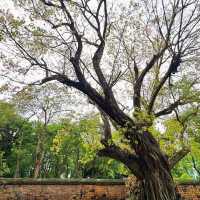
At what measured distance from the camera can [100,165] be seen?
2589cm

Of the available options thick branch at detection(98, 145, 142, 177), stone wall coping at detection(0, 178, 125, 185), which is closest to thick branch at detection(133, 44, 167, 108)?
thick branch at detection(98, 145, 142, 177)

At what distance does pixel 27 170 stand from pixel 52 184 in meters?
14.3

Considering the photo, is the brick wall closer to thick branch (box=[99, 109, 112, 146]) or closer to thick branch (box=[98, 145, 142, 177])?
thick branch (box=[98, 145, 142, 177])

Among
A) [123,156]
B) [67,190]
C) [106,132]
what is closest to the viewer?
Answer: [123,156]

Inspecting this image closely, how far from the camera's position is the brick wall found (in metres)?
13.2

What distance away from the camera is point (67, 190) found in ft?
45.5

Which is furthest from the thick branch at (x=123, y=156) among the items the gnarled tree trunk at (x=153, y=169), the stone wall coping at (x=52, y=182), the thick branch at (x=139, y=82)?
the stone wall coping at (x=52, y=182)

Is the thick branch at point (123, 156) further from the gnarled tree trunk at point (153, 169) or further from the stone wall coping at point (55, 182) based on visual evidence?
the stone wall coping at point (55, 182)

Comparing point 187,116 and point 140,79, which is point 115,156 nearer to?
point 140,79

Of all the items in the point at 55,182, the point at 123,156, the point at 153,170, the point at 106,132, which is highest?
the point at 106,132

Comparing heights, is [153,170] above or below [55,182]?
below

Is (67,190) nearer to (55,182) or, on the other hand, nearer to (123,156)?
(55,182)

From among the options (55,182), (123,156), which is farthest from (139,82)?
(55,182)

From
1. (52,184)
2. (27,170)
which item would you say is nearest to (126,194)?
(52,184)
